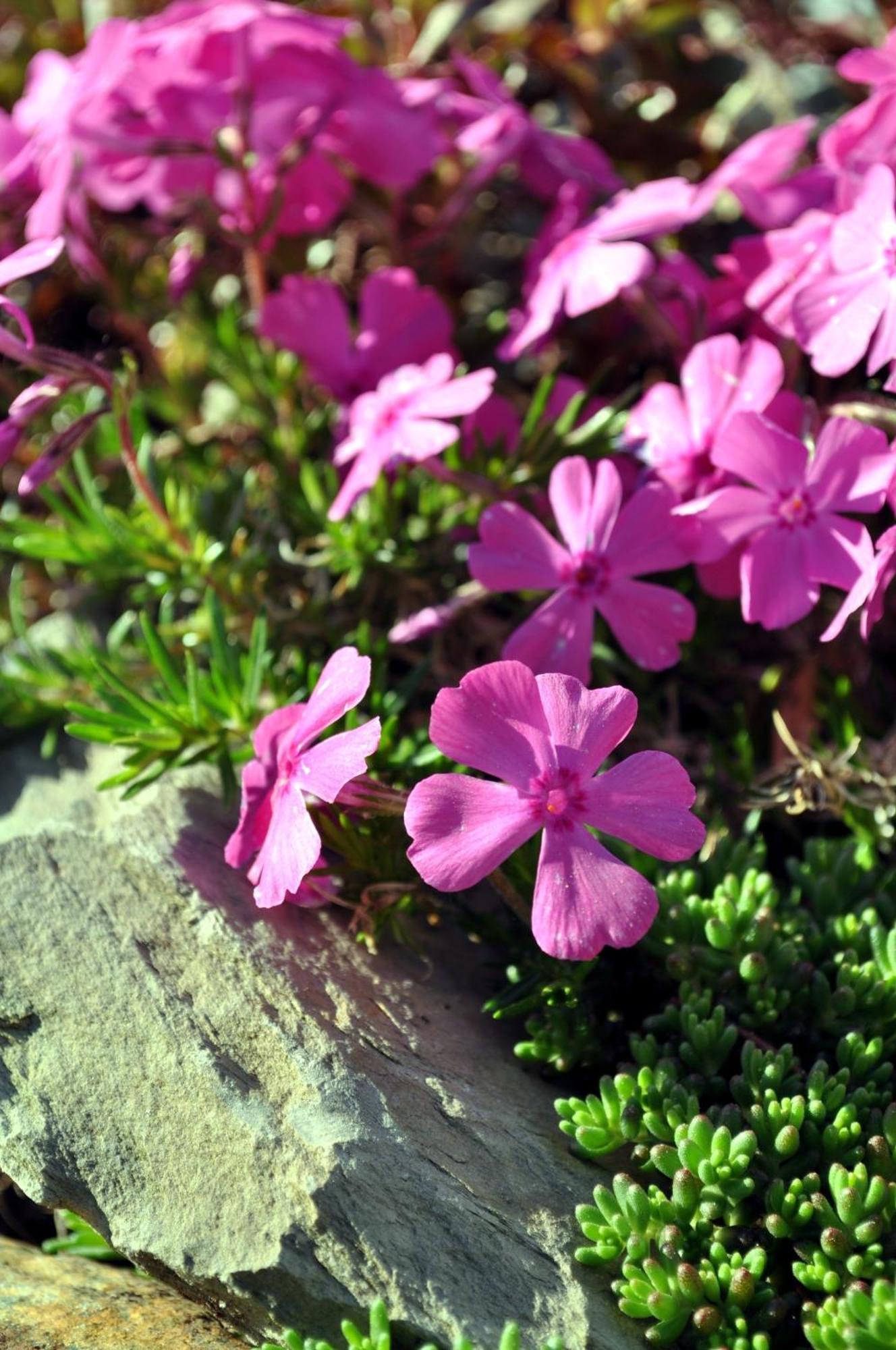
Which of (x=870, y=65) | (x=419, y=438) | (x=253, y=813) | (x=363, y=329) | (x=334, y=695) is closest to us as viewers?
(x=334, y=695)

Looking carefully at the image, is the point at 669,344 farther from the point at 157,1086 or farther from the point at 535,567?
the point at 157,1086

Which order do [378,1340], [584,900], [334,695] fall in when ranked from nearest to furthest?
[378,1340] → [584,900] → [334,695]

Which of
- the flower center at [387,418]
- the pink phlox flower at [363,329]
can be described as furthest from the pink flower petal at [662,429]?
the pink phlox flower at [363,329]

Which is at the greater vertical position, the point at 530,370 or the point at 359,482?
the point at 359,482

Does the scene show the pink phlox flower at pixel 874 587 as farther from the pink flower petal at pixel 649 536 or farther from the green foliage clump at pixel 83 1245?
the green foliage clump at pixel 83 1245

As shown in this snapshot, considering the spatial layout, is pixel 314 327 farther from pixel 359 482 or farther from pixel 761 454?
pixel 761 454

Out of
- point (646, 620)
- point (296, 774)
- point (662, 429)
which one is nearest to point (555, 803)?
point (296, 774)

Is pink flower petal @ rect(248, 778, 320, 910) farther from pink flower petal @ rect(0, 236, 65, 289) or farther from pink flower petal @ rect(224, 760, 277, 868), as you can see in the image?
pink flower petal @ rect(0, 236, 65, 289)
